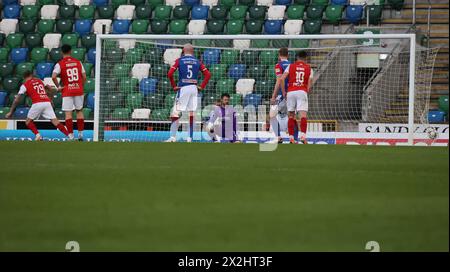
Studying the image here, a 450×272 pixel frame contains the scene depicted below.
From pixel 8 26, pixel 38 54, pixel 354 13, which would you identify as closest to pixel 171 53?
pixel 38 54

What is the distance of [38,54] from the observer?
89.1 feet

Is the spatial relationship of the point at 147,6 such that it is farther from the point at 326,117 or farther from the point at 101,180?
the point at 101,180

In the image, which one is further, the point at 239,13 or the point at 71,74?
the point at 239,13

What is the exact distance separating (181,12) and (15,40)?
4992 millimetres

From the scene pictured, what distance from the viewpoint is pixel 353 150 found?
1382 cm

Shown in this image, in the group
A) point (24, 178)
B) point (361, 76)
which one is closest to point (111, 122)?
point (361, 76)

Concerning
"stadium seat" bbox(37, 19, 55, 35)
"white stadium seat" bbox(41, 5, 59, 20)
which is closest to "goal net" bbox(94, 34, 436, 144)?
"stadium seat" bbox(37, 19, 55, 35)

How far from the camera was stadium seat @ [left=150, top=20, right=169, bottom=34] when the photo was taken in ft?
88.9

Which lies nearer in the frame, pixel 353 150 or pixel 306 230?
pixel 306 230

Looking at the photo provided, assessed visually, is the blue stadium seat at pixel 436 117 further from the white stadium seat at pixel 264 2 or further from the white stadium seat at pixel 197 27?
the white stadium seat at pixel 197 27

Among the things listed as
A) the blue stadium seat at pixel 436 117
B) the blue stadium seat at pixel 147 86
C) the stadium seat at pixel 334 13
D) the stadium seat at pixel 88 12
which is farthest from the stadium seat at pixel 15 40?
the blue stadium seat at pixel 436 117

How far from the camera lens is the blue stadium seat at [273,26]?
1027 inches

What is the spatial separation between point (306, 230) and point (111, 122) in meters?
16.4

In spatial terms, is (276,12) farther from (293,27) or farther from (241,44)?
(241,44)
